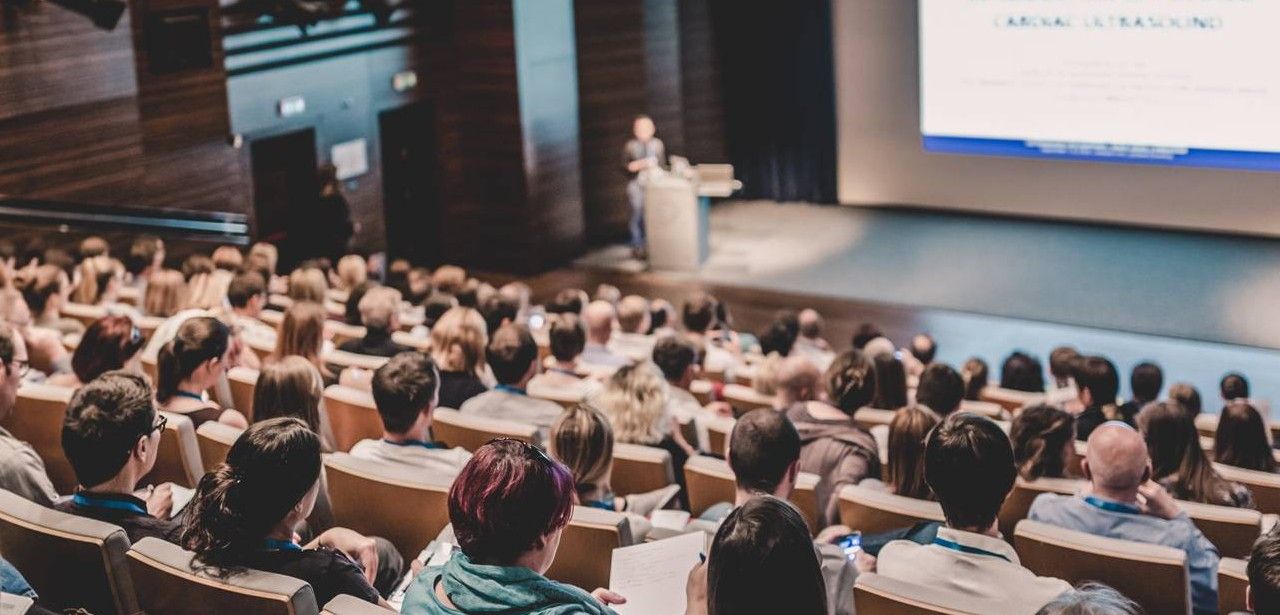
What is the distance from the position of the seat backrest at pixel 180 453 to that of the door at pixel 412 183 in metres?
7.99

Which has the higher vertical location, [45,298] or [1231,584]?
[45,298]

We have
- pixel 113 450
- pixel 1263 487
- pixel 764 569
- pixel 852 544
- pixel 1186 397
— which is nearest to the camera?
pixel 764 569

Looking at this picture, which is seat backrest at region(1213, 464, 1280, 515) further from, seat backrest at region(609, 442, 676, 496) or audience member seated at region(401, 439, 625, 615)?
audience member seated at region(401, 439, 625, 615)

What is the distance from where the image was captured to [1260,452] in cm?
504

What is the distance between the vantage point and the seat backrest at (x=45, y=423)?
4488mm

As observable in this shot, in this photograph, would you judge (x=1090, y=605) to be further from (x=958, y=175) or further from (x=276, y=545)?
(x=958, y=175)

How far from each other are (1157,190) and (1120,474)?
9.07 m

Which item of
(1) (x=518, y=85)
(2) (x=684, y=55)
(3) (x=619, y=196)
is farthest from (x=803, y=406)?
(2) (x=684, y=55)

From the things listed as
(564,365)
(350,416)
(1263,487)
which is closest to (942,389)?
(1263,487)

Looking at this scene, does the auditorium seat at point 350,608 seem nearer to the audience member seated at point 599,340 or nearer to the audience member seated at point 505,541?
the audience member seated at point 505,541

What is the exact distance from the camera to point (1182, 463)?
451 cm

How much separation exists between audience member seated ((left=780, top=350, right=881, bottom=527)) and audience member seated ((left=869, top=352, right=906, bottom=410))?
2.39ft

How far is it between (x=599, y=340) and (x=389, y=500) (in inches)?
128

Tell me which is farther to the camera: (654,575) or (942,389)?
(942,389)
